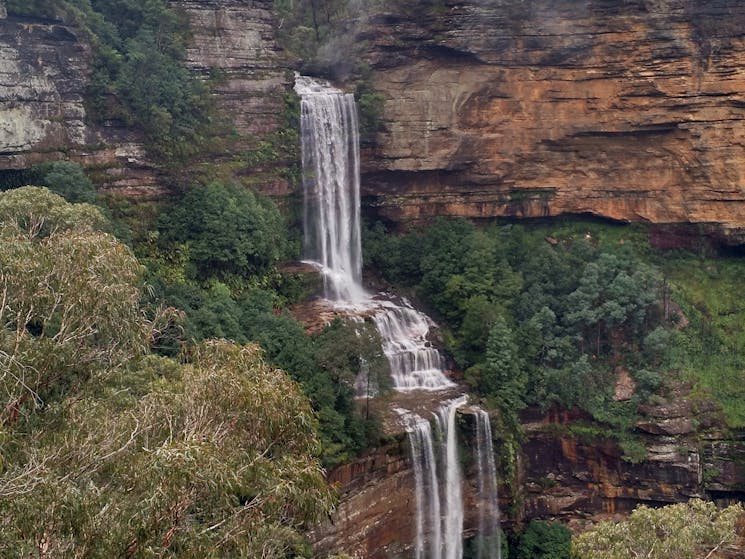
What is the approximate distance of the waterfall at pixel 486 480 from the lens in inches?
779

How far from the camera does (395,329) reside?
2261 cm

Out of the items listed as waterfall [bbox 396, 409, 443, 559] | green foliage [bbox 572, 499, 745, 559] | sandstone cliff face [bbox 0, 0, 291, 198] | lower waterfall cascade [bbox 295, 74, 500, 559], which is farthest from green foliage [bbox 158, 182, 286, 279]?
green foliage [bbox 572, 499, 745, 559]

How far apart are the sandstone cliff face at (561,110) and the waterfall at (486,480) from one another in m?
8.53

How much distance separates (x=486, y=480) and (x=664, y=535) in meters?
10.0

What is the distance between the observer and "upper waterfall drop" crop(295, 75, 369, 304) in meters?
24.9

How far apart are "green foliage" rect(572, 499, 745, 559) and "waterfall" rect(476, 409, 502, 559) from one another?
945 centimetres

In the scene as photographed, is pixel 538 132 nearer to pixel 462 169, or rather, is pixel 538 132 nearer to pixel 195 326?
pixel 462 169

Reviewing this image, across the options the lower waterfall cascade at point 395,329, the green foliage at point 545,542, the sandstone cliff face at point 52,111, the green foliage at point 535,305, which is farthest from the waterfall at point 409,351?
the sandstone cliff face at point 52,111

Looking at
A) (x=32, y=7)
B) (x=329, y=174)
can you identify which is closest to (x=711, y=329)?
(x=329, y=174)

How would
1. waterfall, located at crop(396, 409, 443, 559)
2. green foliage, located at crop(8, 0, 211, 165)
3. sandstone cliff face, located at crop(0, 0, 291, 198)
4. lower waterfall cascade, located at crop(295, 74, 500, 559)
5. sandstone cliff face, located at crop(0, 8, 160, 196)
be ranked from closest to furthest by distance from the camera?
1. waterfall, located at crop(396, 409, 443, 559)
2. lower waterfall cascade, located at crop(295, 74, 500, 559)
3. sandstone cliff face, located at crop(0, 8, 160, 196)
4. sandstone cliff face, located at crop(0, 0, 291, 198)
5. green foliage, located at crop(8, 0, 211, 165)

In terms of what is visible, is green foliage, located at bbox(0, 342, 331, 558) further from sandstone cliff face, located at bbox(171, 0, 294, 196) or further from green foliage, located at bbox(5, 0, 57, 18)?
sandstone cliff face, located at bbox(171, 0, 294, 196)

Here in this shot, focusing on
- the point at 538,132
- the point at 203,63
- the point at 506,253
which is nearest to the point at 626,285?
the point at 506,253

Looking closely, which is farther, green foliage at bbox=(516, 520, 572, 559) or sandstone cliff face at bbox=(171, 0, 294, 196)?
sandstone cliff face at bbox=(171, 0, 294, 196)

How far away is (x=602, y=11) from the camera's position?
Result: 899 inches
